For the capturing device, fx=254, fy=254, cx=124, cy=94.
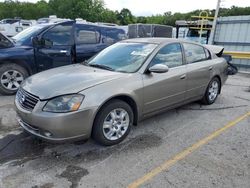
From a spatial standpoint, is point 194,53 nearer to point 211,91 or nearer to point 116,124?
point 211,91

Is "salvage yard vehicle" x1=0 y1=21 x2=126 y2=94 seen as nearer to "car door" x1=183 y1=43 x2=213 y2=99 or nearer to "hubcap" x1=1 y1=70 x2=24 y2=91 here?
"hubcap" x1=1 y1=70 x2=24 y2=91

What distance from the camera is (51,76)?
3822 millimetres

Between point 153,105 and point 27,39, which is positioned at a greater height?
point 27,39

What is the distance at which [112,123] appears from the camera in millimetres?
3635

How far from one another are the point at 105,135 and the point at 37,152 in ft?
3.15

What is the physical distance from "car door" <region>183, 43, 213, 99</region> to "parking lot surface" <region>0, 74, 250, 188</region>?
0.65 metres

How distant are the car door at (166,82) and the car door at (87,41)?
9.85 ft

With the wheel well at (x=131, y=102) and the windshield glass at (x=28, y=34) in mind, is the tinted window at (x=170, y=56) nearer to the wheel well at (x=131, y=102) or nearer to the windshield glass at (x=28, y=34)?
the wheel well at (x=131, y=102)

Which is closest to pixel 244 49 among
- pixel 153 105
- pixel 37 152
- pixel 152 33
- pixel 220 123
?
pixel 152 33

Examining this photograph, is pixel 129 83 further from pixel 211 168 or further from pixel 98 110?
pixel 211 168

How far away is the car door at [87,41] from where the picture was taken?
6.89 metres

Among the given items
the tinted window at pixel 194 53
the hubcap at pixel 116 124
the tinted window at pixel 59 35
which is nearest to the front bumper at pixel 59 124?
the hubcap at pixel 116 124

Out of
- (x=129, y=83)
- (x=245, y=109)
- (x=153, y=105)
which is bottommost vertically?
(x=245, y=109)

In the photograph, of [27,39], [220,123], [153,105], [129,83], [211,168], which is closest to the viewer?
[211,168]
